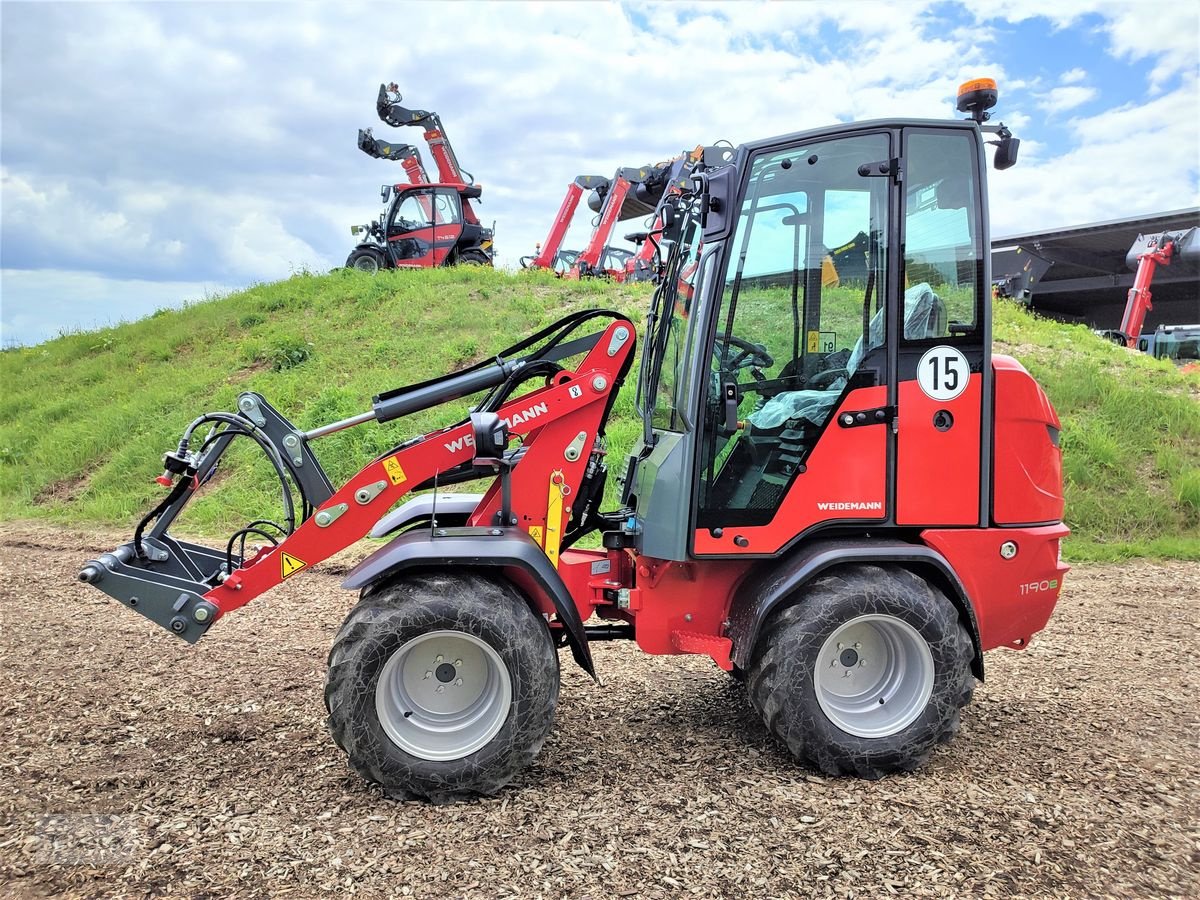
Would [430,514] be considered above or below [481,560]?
above

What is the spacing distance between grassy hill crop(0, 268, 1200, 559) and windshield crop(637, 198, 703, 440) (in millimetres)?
5019

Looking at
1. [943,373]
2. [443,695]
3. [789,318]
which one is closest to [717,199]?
[789,318]

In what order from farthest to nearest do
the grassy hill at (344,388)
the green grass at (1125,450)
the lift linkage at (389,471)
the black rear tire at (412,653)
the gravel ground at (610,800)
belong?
the grassy hill at (344,388), the green grass at (1125,450), the lift linkage at (389,471), the black rear tire at (412,653), the gravel ground at (610,800)

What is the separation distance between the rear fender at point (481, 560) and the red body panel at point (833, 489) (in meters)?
0.66

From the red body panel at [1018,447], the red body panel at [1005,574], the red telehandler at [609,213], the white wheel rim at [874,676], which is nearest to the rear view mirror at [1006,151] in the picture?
the red body panel at [1018,447]

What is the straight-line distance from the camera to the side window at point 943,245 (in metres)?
3.64

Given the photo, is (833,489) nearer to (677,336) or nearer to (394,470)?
(677,336)

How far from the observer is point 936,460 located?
3.67m

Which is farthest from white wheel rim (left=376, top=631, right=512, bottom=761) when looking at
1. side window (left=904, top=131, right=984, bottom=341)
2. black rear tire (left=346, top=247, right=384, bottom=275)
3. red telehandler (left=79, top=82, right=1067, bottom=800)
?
black rear tire (left=346, top=247, right=384, bottom=275)

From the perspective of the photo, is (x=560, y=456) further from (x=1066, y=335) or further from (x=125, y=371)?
(x=125, y=371)

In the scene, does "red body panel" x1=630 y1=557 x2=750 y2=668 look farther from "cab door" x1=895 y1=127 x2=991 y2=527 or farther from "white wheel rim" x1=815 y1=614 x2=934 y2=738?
"cab door" x1=895 y1=127 x2=991 y2=527

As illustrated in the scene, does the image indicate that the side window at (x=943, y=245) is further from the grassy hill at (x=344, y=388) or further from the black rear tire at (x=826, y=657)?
the grassy hill at (x=344, y=388)

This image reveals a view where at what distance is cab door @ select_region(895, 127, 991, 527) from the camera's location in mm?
3633

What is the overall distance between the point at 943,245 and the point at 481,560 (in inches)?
95.9
